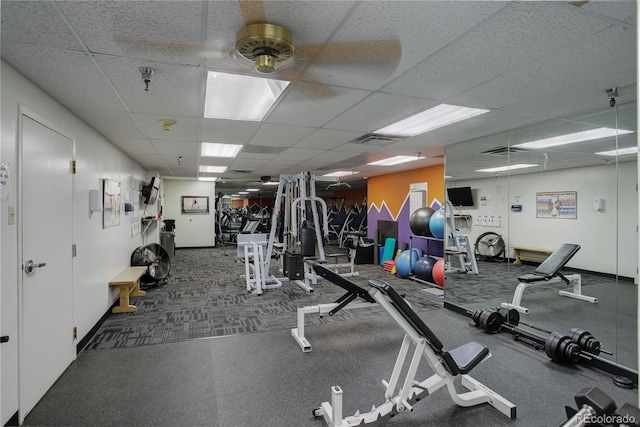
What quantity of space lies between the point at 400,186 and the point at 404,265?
2087mm

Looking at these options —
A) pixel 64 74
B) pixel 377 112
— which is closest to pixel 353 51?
pixel 377 112

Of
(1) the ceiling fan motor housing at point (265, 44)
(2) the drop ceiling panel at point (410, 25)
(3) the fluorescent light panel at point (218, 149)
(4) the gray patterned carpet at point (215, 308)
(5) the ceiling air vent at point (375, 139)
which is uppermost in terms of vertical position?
(3) the fluorescent light panel at point (218, 149)

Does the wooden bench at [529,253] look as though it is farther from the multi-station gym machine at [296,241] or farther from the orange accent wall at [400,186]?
the multi-station gym machine at [296,241]

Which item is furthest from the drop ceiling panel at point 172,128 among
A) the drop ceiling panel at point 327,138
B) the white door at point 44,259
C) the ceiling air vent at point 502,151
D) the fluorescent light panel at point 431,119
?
the ceiling air vent at point 502,151

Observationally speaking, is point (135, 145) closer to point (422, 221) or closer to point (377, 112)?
point (377, 112)

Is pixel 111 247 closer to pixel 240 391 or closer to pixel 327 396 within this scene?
pixel 240 391

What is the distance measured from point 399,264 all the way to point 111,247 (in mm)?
4855

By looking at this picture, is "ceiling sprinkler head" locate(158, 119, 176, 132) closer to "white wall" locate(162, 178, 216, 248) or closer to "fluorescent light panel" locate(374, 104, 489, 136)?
"fluorescent light panel" locate(374, 104, 489, 136)

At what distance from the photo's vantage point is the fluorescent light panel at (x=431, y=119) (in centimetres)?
301

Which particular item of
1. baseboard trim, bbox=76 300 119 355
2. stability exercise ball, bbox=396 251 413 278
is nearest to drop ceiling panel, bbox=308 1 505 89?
baseboard trim, bbox=76 300 119 355

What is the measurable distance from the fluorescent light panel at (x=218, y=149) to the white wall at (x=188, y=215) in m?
5.49

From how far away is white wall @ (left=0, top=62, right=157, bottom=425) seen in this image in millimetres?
1949

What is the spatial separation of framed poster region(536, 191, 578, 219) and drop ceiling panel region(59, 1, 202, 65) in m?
4.18

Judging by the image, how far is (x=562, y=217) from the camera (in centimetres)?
397
